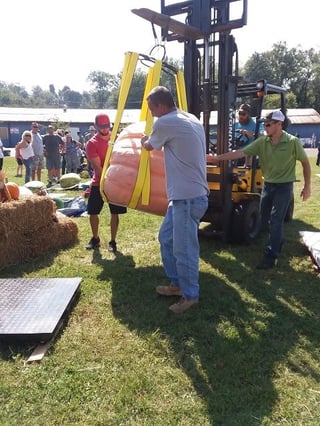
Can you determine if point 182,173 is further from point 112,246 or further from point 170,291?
point 112,246

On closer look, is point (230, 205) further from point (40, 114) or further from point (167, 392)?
point (40, 114)

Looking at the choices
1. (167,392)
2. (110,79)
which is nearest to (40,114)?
(167,392)

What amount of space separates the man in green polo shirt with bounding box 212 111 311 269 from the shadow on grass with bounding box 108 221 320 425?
435 mm

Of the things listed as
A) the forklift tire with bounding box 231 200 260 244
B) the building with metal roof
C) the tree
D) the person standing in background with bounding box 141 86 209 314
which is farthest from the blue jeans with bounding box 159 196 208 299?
A: the tree

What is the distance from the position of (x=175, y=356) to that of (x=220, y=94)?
3828 mm

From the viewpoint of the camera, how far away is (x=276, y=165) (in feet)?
16.1

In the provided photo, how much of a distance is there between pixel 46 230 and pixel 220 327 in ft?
10.2

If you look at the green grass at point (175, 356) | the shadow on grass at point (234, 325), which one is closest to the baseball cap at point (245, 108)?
the shadow on grass at point (234, 325)

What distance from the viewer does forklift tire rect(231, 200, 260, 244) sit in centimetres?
582

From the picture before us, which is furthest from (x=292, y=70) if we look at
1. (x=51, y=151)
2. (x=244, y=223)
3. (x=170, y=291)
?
(x=170, y=291)

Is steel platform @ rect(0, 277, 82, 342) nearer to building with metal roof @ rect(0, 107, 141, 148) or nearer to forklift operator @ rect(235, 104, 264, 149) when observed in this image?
forklift operator @ rect(235, 104, 264, 149)

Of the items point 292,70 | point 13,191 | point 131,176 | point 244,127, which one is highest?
point 292,70

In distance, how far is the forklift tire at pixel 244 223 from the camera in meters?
5.82

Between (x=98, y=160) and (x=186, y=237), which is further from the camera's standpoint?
(x=98, y=160)
